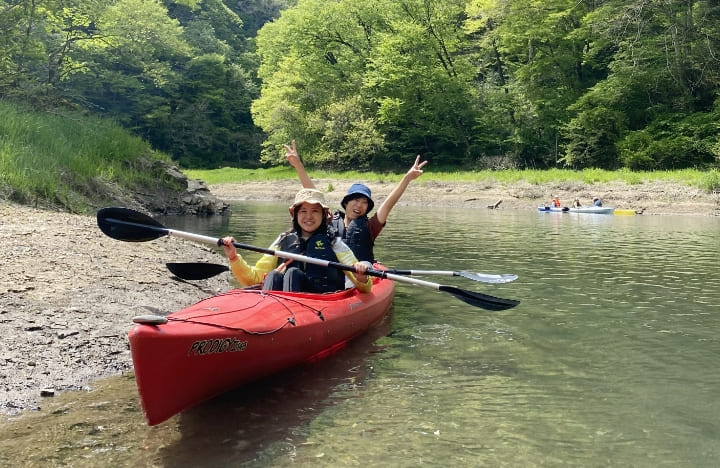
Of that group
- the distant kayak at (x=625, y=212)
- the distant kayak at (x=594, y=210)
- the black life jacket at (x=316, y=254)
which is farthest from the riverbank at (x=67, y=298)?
the distant kayak at (x=625, y=212)

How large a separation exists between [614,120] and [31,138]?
24.0 meters

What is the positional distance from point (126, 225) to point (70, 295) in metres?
0.75

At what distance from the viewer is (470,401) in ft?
13.3

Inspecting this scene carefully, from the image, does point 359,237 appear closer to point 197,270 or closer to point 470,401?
point 197,270

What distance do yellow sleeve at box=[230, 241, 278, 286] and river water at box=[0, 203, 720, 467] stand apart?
0.99 m

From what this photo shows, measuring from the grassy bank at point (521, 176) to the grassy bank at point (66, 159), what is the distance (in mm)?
14205

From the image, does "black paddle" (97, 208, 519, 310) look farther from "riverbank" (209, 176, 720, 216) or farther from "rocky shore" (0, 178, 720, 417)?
"riverbank" (209, 176, 720, 216)

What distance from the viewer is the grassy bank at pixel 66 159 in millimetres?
9086

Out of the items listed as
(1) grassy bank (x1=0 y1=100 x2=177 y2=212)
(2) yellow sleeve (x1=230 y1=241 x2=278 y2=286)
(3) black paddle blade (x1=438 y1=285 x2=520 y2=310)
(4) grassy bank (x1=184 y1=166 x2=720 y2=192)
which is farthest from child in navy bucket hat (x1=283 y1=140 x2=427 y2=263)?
(4) grassy bank (x1=184 y1=166 x2=720 y2=192)

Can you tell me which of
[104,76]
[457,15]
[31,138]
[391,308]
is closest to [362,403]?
[391,308]

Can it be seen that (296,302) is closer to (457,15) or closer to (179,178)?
(179,178)

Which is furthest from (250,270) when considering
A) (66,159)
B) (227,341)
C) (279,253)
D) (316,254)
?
(66,159)

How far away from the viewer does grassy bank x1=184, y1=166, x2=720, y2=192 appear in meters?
20.5

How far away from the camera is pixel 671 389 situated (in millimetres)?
4250
